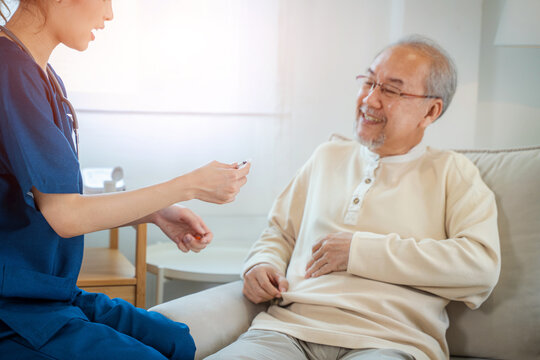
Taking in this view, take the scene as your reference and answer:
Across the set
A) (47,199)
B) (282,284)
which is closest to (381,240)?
(282,284)

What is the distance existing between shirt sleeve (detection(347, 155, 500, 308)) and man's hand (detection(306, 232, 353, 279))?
22 mm

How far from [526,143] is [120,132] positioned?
1.77 metres

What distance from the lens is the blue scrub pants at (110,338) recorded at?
0.88m

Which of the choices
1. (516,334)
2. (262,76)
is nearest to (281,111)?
(262,76)

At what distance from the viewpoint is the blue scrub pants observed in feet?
2.89

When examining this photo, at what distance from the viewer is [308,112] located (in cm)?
247

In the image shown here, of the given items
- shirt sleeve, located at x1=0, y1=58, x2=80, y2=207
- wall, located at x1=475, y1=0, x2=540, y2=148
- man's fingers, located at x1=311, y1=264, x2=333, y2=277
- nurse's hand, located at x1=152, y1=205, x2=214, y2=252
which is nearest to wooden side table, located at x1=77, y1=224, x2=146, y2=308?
nurse's hand, located at x1=152, y1=205, x2=214, y2=252

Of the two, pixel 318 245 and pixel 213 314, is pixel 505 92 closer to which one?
pixel 318 245

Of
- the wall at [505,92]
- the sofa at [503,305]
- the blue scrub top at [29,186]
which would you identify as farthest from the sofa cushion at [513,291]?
the blue scrub top at [29,186]

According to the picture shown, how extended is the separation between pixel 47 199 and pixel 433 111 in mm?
1194

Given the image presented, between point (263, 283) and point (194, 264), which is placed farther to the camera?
point (194, 264)

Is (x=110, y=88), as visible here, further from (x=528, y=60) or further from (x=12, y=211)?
(x=528, y=60)

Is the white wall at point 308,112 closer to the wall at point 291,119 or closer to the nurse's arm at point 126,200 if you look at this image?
the wall at point 291,119

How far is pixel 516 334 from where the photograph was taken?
137 centimetres
